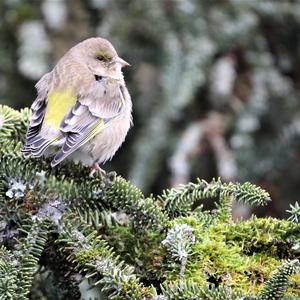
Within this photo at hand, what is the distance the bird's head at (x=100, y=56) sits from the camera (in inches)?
179

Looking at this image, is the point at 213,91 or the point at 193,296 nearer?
the point at 193,296

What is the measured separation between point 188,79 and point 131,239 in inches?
77.0

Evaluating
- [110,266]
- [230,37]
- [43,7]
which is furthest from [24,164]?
[230,37]

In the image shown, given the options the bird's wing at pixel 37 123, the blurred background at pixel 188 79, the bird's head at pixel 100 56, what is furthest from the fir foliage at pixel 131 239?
the blurred background at pixel 188 79

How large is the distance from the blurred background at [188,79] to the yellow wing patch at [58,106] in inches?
31.2

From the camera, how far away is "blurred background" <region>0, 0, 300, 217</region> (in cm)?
479

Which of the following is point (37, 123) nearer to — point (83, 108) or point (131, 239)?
point (83, 108)

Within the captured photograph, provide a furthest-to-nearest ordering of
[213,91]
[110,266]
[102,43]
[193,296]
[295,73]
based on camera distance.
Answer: [295,73] < [213,91] < [102,43] < [110,266] < [193,296]

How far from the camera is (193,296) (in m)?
2.42

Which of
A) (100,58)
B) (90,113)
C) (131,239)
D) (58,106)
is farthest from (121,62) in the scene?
(131,239)

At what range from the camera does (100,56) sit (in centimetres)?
457

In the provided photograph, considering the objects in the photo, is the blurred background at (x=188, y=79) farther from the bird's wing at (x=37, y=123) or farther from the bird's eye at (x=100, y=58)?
the bird's wing at (x=37, y=123)

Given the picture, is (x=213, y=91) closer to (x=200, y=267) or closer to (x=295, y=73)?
(x=295, y=73)

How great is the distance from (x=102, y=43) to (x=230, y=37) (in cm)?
98
